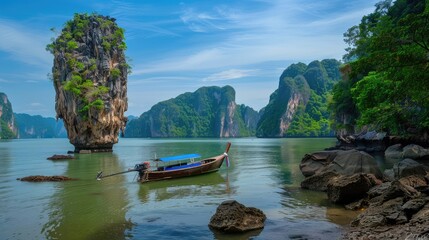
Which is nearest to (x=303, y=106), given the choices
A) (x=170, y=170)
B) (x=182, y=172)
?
(x=182, y=172)

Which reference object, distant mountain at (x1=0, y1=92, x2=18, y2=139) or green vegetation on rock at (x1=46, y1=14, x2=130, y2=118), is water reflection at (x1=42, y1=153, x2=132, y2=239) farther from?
distant mountain at (x1=0, y1=92, x2=18, y2=139)

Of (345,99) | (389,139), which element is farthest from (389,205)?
(345,99)

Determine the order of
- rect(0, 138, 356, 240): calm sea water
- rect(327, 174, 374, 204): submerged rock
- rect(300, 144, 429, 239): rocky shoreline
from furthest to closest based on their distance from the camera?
rect(327, 174, 374, 204): submerged rock
rect(0, 138, 356, 240): calm sea water
rect(300, 144, 429, 239): rocky shoreline

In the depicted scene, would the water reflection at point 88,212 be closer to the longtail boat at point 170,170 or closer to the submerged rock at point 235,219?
the longtail boat at point 170,170

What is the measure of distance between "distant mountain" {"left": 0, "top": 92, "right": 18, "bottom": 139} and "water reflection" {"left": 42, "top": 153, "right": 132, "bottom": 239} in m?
168

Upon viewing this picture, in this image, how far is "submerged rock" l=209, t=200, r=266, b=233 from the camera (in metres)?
9.16

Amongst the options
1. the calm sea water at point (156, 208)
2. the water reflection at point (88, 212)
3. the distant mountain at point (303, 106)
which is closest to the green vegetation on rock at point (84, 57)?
the calm sea water at point (156, 208)

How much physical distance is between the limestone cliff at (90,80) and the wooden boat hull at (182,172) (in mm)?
30279

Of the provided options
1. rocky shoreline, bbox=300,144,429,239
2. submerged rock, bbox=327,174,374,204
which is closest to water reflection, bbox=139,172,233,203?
rocky shoreline, bbox=300,144,429,239

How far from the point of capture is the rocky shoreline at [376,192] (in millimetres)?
7638

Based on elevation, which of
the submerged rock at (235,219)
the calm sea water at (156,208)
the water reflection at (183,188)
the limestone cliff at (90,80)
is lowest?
the water reflection at (183,188)

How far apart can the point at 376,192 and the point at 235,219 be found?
5324 millimetres

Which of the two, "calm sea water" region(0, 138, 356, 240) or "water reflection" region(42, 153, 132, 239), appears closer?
"calm sea water" region(0, 138, 356, 240)

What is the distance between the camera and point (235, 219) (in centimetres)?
933
